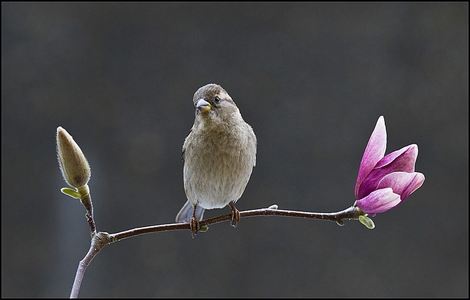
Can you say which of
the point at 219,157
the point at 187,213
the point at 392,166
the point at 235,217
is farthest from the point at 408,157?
the point at 187,213

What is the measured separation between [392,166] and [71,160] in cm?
20

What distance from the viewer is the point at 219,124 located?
66 centimetres

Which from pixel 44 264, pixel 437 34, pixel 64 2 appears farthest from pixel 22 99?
pixel 437 34

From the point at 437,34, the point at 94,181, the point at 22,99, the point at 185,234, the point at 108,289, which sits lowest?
the point at 108,289

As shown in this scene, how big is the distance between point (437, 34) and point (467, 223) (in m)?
0.48

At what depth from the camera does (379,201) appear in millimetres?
434

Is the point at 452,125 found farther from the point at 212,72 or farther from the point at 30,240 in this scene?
the point at 30,240

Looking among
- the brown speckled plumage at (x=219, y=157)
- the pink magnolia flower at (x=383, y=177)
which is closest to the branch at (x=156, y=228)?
the pink magnolia flower at (x=383, y=177)

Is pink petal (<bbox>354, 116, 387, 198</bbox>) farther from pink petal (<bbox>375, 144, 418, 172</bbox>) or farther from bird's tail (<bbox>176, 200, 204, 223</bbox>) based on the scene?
bird's tail (<bbox>176, 200, 204, 223</bbox>)

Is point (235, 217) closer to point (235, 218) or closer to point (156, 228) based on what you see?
point (235, 218)

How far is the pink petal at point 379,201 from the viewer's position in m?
0.42

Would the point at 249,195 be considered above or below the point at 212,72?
below

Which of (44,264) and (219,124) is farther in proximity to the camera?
(44,264)

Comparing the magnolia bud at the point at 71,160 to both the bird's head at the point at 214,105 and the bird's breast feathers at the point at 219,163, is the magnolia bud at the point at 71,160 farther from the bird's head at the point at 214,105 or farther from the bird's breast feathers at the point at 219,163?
the bird's breast feathers at the point at 219,163
